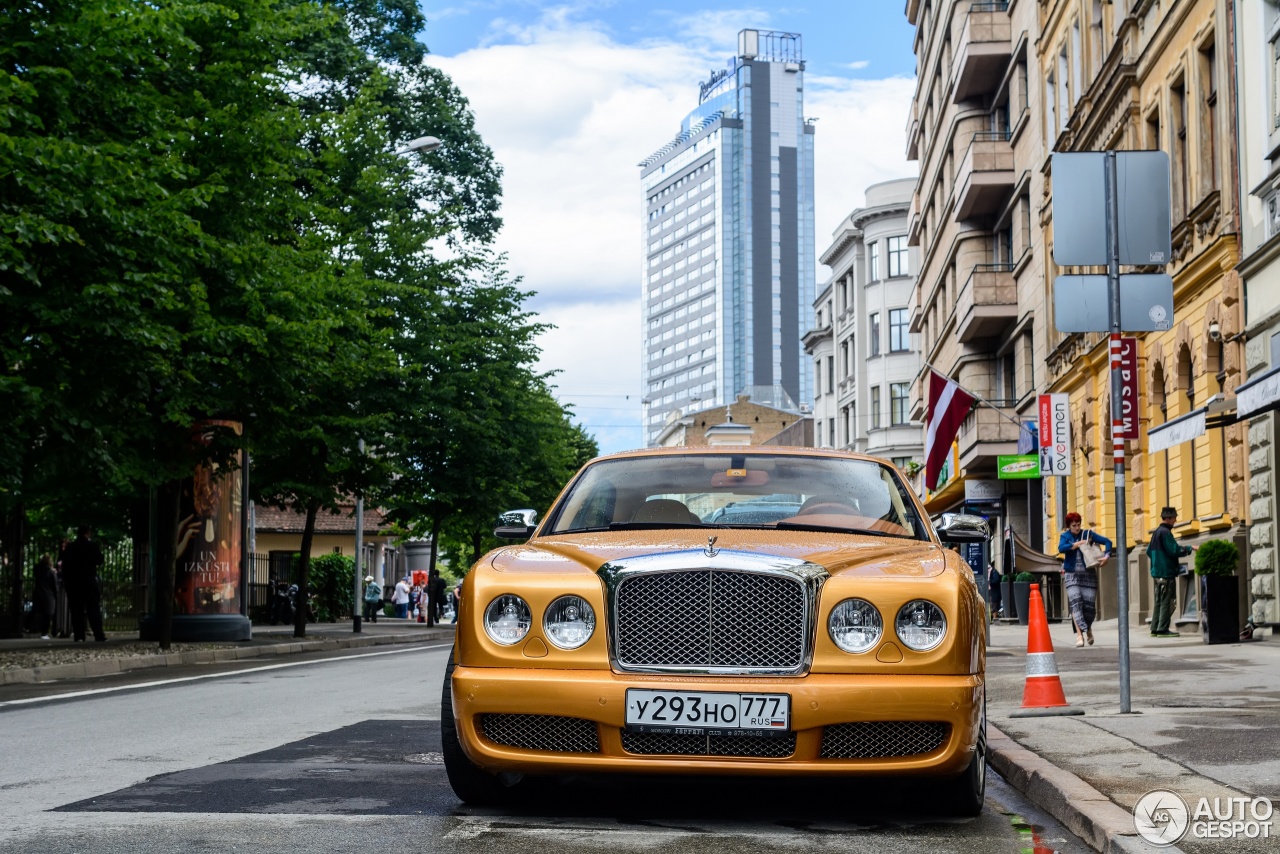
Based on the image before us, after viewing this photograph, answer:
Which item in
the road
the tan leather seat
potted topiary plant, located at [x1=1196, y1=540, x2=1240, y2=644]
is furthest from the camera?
potted topiary plant, located at [x1=1196, y1=540, x2=1240, y2=644]

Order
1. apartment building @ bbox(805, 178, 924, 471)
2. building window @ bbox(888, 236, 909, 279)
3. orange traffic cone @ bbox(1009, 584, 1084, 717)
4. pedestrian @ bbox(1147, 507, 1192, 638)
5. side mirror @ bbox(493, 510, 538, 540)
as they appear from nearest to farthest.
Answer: side mirror @ bbox(493, 510, 538, 540) → orange traffic cone @ bbox(1009, 584, 1084, 717) → pedestrian @ bbox(1147, 507, 1192, 638) → apartment building @ bbox(805, 178, 924, 471) → building window @ bbox(888, 236, 909, 279)

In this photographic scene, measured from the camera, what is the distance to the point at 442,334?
36.2 m

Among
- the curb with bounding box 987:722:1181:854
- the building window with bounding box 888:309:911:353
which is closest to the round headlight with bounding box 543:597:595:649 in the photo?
the curb with bounding box 987:722:1181:854

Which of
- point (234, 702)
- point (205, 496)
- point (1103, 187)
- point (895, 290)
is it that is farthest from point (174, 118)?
point (895, 290)

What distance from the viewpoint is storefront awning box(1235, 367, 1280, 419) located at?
692 inches

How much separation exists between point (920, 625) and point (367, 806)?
2.42 m

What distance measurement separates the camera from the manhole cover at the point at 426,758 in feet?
28.8

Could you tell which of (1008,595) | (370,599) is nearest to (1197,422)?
(1008,595)

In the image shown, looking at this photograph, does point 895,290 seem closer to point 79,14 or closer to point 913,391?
point 913,391

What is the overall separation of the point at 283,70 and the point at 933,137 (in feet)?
117

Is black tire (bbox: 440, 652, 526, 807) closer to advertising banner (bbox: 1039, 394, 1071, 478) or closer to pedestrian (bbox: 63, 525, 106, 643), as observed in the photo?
advertising banner (bbox: 1039, 394, 1071, 478)

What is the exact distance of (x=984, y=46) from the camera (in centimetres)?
4447

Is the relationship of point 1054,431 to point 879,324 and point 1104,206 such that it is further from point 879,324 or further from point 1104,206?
point 879,324

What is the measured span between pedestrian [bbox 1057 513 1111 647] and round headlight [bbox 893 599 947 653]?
1590 cm
